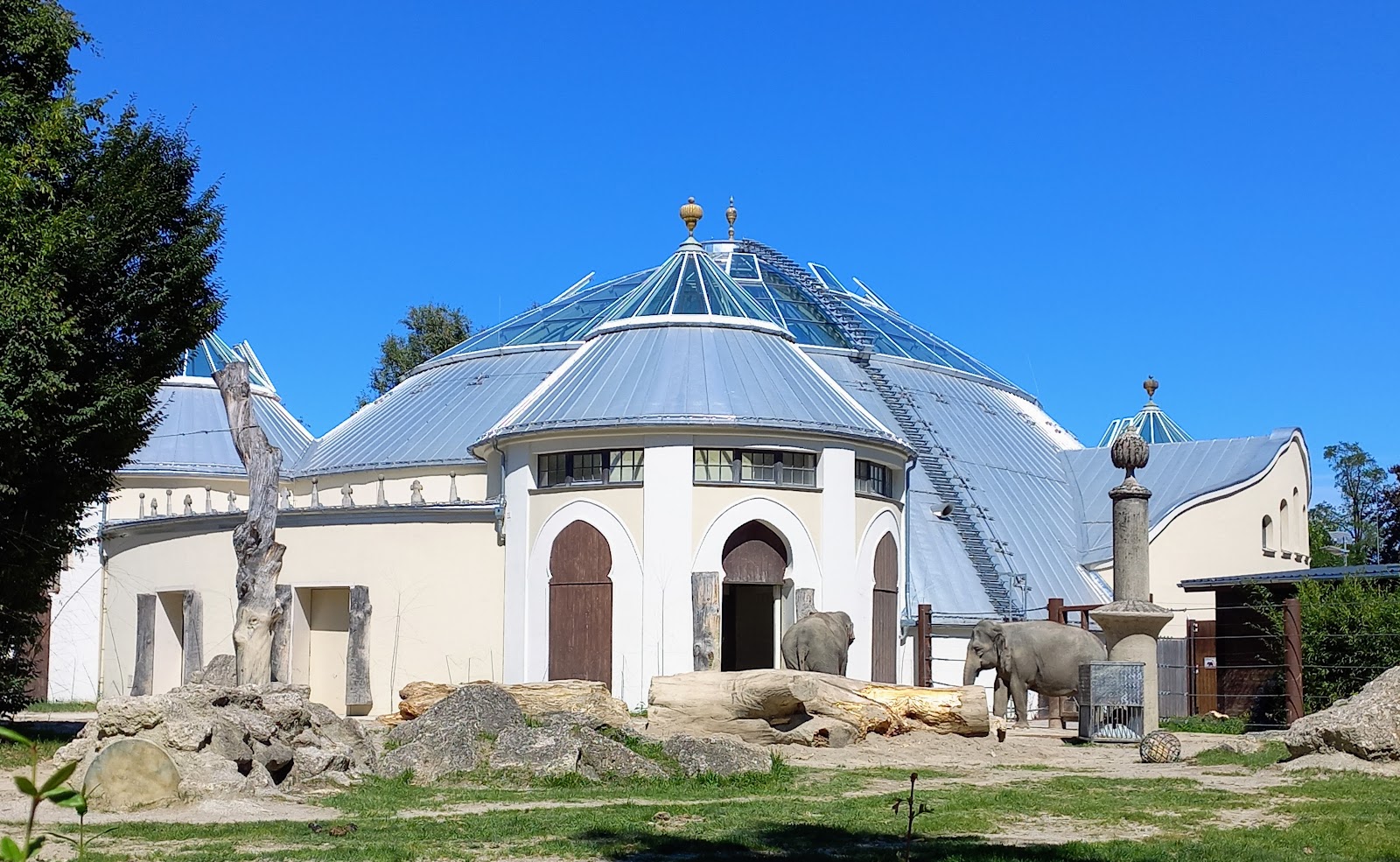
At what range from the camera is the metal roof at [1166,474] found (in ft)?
147

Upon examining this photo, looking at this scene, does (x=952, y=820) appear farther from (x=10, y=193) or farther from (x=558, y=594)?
(x=558, y=594)

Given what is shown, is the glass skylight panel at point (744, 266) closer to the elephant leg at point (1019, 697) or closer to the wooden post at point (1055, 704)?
the wooden post at point (1055, 704)

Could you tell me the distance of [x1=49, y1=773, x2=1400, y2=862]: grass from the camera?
1207 centimetres

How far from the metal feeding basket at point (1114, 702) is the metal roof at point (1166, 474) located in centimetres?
2080

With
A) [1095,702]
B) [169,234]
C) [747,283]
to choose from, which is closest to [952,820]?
[1095,702]

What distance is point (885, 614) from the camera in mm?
34000

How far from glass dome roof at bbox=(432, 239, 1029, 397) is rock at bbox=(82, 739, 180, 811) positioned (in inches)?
947

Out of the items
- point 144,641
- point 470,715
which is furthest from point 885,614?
point 144,641

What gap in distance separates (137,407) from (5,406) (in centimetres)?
257

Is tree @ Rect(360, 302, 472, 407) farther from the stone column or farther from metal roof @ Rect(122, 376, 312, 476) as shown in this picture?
the stone column

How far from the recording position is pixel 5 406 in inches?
760

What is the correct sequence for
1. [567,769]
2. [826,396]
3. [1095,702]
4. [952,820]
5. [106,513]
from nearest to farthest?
[952,820], [567,769], [1095,702], [826,396], [106,513]

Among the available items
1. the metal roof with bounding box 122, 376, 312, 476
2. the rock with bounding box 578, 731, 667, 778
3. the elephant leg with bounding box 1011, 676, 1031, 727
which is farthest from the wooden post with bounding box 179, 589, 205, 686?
the rock with bounding box 578, 731, 667, 778

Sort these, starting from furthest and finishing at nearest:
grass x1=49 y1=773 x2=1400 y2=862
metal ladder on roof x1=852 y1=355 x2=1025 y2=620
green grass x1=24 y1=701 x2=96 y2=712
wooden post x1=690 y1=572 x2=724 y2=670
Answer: metal ladder on roof x1=852 y1=355 x2=1025 y2=620 < green grass x1=24 y1=701 x2=96 y2=712 < wooden post x1=690 y1=572 x2=724 y2=670 < grass x1=49 y1=773 x2=1400 y2=862
